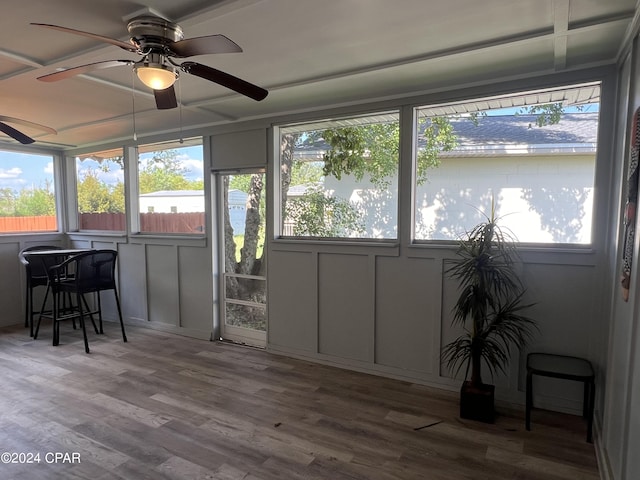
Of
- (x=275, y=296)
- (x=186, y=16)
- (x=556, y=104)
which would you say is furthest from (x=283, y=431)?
(x=556, y=104)

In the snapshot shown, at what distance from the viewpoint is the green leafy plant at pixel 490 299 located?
2.70m

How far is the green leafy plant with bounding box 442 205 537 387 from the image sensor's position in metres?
2.70

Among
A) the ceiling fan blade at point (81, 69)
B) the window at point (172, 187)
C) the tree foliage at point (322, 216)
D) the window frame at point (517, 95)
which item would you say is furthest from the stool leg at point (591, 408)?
the window at point (172, 187)

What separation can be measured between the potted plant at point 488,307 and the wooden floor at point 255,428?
0.22 m

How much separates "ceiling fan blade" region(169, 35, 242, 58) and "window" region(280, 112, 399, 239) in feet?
6.40

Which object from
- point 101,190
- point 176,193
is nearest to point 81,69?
point 176,193

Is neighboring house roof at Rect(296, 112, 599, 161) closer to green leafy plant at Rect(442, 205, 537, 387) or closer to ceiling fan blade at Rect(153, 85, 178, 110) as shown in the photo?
green leafy plant at Rect(442, 205, 537, 387)

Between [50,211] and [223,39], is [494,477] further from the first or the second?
[50,211]

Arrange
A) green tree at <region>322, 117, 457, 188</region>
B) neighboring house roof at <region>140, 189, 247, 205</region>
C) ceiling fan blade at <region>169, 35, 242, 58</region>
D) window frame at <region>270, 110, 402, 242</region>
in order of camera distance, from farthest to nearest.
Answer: neighboring house roof at <region>140, 189, 247, 205</region>, window frame at <region>270, 110, 402, 242</region>, green tree at <region>322, 117, 457, 188</region>, ceiling fan blade at <region>169, 35, 242, 58</region>

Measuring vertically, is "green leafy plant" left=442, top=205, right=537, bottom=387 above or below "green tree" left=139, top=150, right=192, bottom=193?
below

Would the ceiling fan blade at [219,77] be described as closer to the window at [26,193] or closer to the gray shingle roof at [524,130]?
the gray shingle roof at [524,130]

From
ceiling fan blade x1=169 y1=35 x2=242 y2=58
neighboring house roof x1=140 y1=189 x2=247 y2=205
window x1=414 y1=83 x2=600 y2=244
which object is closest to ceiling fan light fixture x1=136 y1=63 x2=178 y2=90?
ceiling fan blade x1=169 y1=35 x2=242 y2=58

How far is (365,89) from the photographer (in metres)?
3.17

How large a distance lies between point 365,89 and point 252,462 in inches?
113
